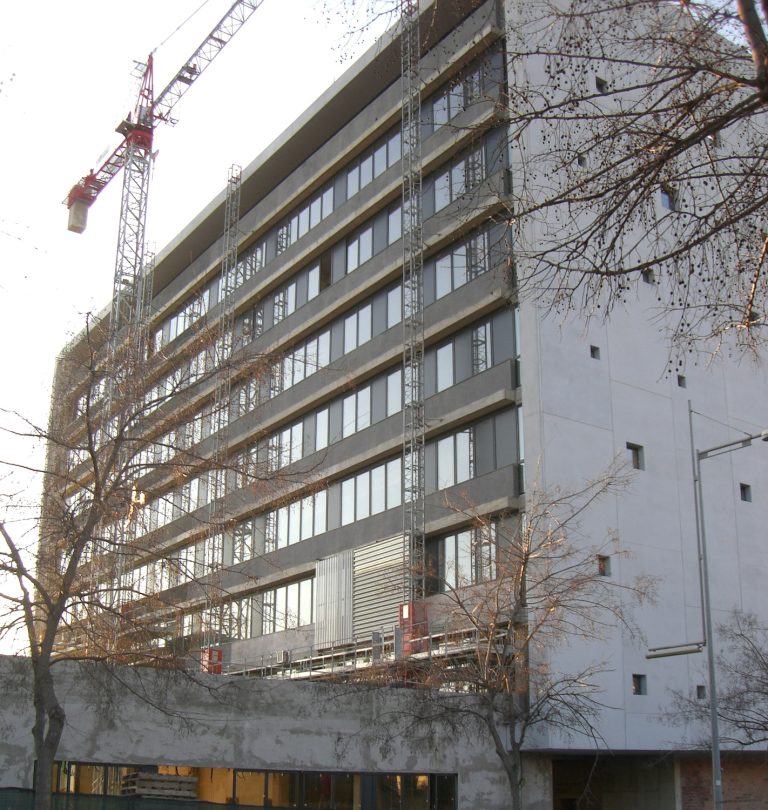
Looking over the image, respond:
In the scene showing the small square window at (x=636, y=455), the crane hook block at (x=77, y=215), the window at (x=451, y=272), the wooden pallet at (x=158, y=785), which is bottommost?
the wooden pallet at (x=158, y=785)

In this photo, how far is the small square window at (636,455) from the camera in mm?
39312

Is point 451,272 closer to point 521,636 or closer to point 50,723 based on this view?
point 521,636

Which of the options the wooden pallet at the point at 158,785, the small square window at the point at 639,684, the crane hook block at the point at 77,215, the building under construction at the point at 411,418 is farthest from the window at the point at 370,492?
the crane hook block at the point at 77,215

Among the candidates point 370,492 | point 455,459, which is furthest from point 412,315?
point 370,492

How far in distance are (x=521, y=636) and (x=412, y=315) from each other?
17845 millimetres

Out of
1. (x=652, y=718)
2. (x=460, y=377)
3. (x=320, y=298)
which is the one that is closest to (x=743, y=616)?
(x=652, y=718)

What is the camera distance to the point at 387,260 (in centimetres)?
4781

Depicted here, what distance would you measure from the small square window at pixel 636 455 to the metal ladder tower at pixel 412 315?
26.4ft

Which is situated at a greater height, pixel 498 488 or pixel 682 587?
pixel 498 488

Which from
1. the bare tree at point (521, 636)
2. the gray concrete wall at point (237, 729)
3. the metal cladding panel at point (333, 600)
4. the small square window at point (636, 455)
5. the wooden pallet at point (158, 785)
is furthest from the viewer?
the metal cladding panel at point (333, 600)

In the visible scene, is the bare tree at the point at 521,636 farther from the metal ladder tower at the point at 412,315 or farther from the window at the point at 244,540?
the window at the point at 244,540

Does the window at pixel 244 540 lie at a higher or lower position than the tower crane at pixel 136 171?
lower

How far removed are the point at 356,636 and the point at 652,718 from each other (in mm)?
13294

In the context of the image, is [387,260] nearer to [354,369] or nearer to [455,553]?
[354,369]
